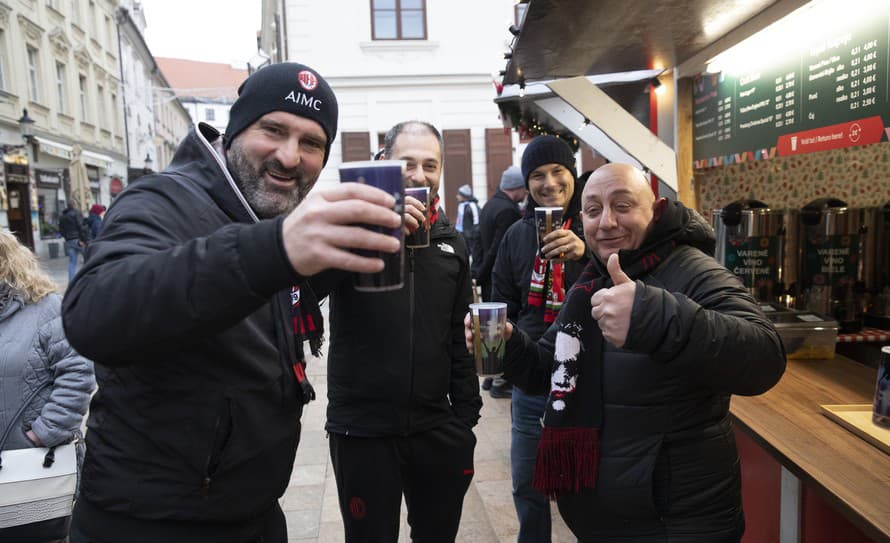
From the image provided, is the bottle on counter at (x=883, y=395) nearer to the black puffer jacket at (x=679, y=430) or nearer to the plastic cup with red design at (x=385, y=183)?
the black puffer jacket at (x=679, y=430)

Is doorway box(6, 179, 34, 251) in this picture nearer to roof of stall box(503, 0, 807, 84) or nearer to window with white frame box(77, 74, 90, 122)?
window with white frame box(77, 74, 90, 122)

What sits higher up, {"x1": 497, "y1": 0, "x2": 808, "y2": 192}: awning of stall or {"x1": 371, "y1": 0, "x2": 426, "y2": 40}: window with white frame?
{"x1": 371, "y1": 0, "x2": 426, "y2": 40}: window with white frame

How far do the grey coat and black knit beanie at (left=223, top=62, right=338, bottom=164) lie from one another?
4.69 ft

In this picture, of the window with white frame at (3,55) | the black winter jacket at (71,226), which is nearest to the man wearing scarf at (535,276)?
the black winter jacket at (71,226)

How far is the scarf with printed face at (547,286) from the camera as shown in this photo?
2.78 meters

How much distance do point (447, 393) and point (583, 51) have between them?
2074 millimetres

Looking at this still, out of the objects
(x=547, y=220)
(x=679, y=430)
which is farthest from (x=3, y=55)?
(x=679, y=430)

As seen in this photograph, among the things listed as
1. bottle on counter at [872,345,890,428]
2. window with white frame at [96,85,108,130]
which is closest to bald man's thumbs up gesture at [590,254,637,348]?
bottle on counter at [872,345,890,428]

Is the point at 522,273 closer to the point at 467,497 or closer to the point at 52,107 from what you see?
the point at 467,497

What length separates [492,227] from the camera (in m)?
5.27

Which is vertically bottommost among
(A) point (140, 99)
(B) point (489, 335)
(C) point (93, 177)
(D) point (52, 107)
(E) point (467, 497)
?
(E) point (467, 497)

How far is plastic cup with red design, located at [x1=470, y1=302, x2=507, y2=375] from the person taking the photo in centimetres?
182

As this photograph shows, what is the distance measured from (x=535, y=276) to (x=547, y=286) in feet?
0.25

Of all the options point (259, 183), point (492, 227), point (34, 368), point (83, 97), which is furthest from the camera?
point (83, 97)
